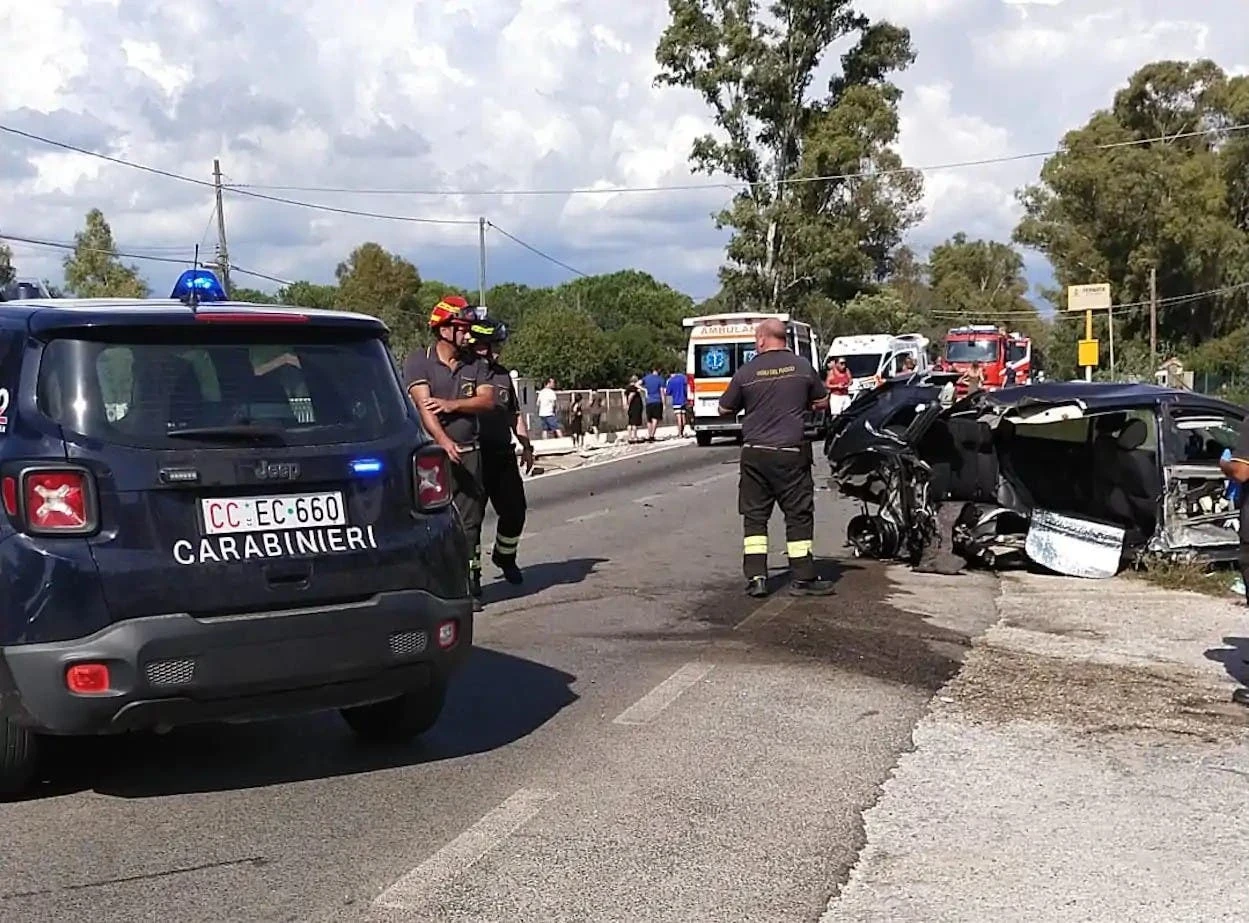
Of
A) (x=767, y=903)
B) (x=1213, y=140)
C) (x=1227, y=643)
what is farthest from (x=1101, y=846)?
(x=1213, y=140)

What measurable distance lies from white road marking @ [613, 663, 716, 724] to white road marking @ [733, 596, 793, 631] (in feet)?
3.96

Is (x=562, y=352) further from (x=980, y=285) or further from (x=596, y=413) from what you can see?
(x=980, y=285)

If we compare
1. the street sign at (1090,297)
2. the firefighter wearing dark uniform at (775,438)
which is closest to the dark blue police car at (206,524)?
the firefighter wearing dark uniform at (775,438)

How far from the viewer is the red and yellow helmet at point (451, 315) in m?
8.87

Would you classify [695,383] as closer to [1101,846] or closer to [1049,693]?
[1049,693]

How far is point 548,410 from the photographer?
3200 centimetres

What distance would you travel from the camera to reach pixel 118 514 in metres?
4.72

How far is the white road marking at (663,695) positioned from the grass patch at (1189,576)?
4.31 meters

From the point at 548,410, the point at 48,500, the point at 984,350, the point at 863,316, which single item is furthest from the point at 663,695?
the point at 863,316

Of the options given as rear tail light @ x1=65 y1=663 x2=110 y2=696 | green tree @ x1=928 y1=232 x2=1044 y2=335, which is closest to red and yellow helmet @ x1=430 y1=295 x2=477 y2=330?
rear tail light @ x1=65 y1=663 x2=110 y2=696

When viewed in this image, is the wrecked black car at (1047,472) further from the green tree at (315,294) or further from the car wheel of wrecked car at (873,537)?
the green tree at (315,294)

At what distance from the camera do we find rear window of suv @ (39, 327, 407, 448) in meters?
4.81

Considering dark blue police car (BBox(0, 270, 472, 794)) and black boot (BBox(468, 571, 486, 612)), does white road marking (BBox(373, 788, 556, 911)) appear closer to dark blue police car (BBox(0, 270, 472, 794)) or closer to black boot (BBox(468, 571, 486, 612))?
dark blue police car (BBox(0, 270, 472, 794))

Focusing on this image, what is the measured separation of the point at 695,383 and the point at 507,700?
81.9ft
